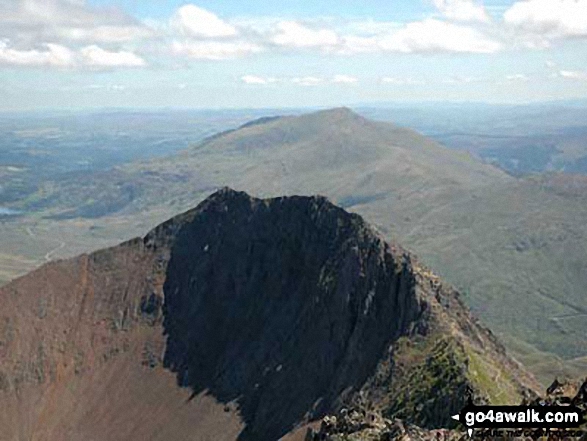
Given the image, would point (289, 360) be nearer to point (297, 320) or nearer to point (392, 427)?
point (297, 320)

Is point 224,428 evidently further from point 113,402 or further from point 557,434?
point 557,434

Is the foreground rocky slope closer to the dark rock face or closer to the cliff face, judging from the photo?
the cliff face

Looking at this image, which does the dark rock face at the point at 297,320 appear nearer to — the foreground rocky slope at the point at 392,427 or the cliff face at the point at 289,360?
the cliff face at the point at 289,360

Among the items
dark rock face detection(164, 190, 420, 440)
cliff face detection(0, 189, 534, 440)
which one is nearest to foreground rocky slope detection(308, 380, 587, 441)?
cliff face detection(0, 189, 534, 440)

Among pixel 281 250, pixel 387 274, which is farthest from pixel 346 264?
pixel 281 250

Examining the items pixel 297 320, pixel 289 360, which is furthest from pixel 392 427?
pixel 297 320
